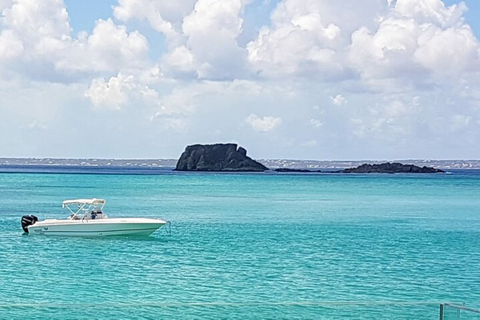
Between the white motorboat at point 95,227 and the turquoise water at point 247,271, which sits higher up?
the white motorboat at point 95,227

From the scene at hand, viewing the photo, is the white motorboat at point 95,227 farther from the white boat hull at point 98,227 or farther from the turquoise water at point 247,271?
the turquoise water at point 247,271

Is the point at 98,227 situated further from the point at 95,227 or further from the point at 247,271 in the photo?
the point at 247,271

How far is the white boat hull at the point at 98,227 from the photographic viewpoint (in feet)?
139

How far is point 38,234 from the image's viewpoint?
4316 centimetres

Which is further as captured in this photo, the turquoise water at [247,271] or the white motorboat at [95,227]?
the white motorboat at [95,227]

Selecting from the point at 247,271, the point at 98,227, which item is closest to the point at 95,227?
the point at 98,227

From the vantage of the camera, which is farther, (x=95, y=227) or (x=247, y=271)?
(x=95, y=227)

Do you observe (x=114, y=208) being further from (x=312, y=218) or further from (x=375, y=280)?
(x=375, y=280)

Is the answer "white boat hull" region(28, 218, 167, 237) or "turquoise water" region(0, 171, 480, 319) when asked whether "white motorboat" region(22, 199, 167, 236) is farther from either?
"turquoise water" region(0, 171, 480, 319)

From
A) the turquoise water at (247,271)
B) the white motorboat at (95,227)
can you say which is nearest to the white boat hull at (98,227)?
the white motorboat at (95,227)

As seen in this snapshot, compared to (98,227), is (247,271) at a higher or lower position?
lower

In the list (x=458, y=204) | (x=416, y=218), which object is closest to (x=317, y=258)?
(x=416, y=218)

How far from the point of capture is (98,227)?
139ft

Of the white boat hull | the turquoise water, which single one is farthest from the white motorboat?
the turquoise water
